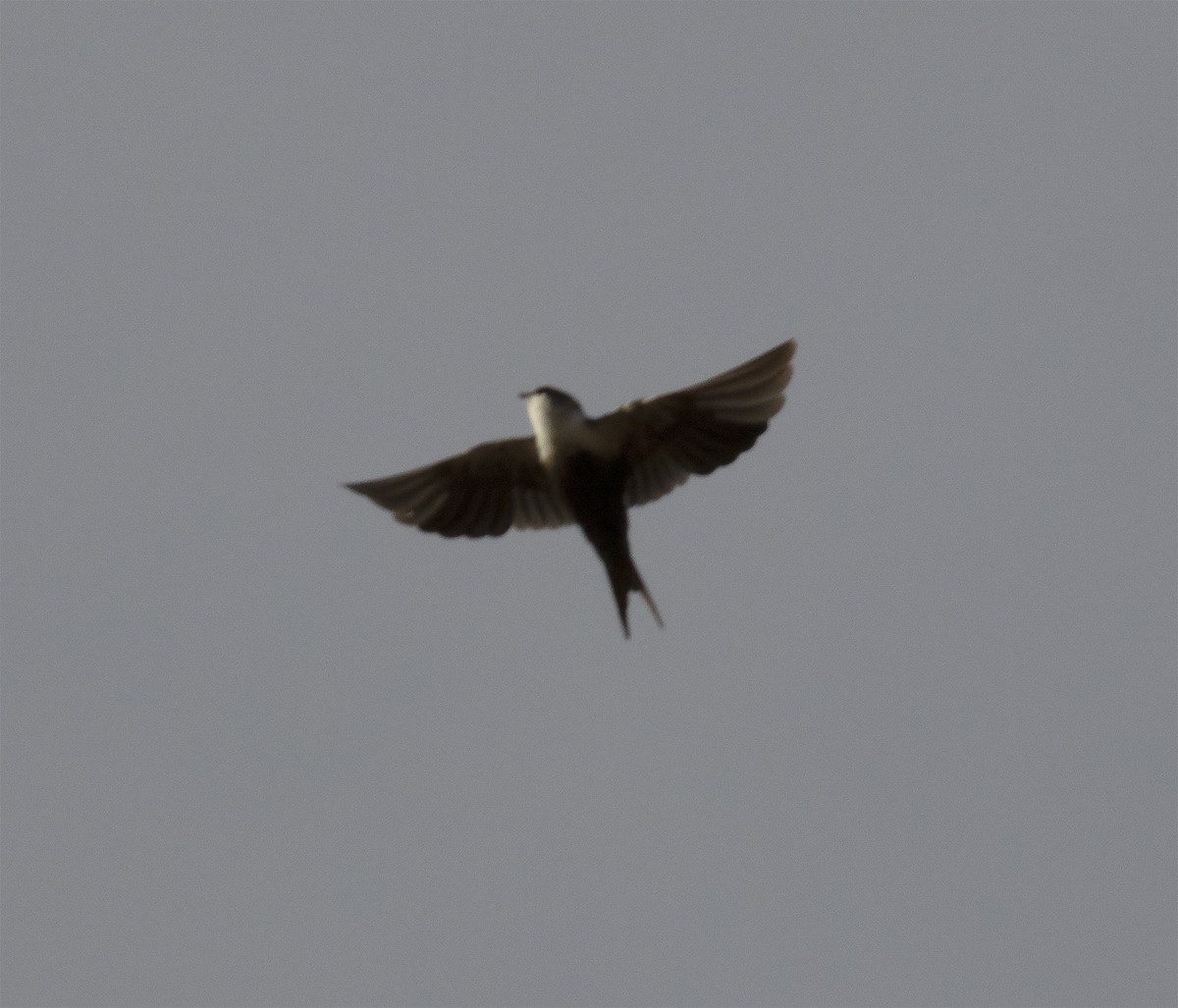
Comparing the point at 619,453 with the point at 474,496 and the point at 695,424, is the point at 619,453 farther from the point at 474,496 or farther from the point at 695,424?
the point at 474,496

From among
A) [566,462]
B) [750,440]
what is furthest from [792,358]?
[566,462]

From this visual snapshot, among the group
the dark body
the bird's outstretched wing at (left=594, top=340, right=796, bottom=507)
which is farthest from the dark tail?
the bird's outstretched wing at (left=594, top=340, right=796, bottom=507)

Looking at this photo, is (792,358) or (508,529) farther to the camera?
(508,529)

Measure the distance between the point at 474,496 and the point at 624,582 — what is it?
1375 mm

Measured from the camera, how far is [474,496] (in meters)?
14.6

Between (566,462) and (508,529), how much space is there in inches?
35.9

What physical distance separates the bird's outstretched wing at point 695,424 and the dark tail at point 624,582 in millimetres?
454

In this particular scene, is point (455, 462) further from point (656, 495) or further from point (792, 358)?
point (792, 358)

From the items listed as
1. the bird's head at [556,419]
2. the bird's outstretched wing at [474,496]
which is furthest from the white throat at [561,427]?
the bird's outstretched wing at [474,496]

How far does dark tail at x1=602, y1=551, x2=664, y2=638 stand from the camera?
1393 centimetres

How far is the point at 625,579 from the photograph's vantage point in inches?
549

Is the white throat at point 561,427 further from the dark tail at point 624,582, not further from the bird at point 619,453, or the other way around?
the dark tail at point 624,582

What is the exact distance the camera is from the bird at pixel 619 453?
1377 cm

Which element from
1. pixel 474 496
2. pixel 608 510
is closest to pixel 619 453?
pixel 608 510
